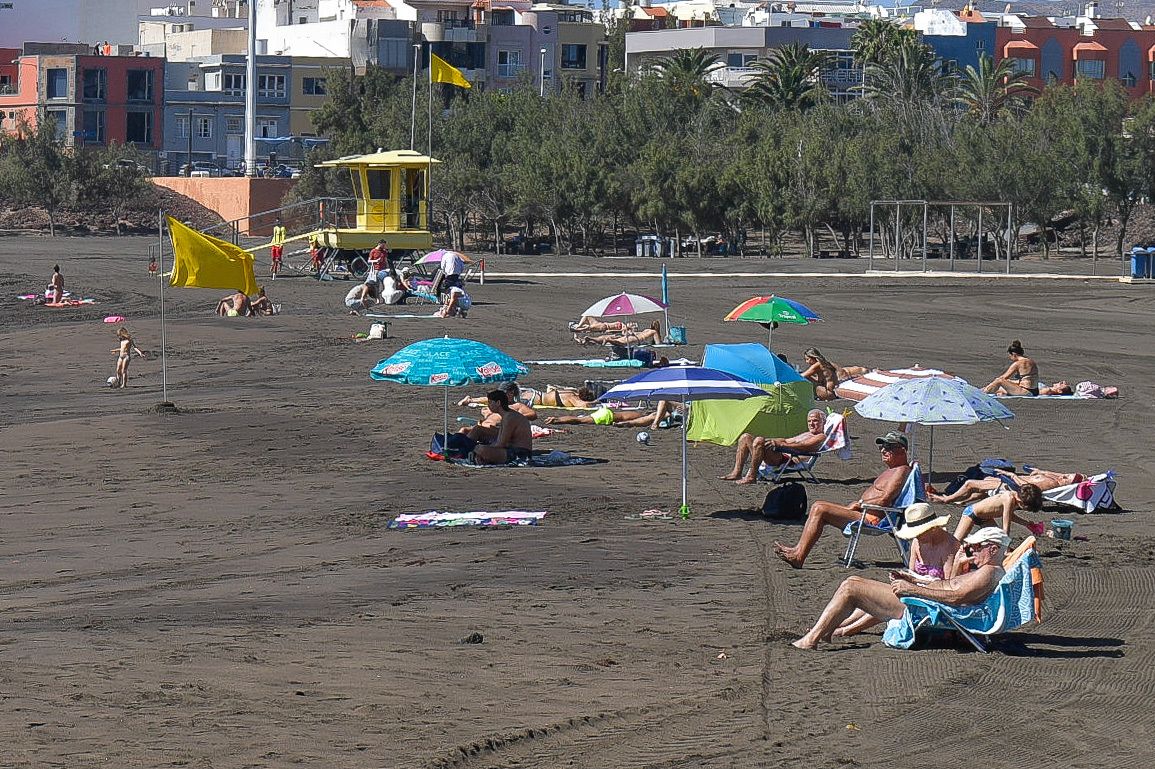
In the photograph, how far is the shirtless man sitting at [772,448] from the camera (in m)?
16.3

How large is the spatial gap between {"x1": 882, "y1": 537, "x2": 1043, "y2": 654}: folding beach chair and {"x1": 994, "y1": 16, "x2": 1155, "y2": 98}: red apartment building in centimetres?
10554

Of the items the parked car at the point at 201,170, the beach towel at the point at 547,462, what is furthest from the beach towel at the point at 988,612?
the parked car at the point at 201,170

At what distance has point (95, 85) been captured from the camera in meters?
97.4

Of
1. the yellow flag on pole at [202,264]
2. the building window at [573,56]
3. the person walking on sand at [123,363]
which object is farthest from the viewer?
the building window at [573,56]

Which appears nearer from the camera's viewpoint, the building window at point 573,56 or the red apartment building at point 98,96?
the red apartment building at point 98,96

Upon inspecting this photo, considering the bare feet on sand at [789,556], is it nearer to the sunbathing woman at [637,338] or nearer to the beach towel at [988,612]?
the beach towel at [988,612]

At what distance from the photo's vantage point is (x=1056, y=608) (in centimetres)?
1134

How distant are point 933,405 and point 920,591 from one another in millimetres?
4078

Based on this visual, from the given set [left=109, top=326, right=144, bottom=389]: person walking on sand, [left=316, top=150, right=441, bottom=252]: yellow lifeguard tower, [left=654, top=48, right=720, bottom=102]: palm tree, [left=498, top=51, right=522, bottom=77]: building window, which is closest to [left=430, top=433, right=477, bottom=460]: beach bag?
[left=109, top=326, right=144, bottom=389]: person walking on sand

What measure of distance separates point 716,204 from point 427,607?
56765mm

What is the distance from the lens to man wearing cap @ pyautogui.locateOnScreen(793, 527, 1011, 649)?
33.2 feet

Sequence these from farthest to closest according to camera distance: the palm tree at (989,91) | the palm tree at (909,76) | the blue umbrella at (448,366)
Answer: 1. the palm tree at (909,76)
2. the palm tree at (989,91)
3. the blue umbrella at (448,366)

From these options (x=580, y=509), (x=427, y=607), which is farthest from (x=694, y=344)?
(x=427, y=607)

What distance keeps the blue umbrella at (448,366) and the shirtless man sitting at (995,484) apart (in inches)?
189
